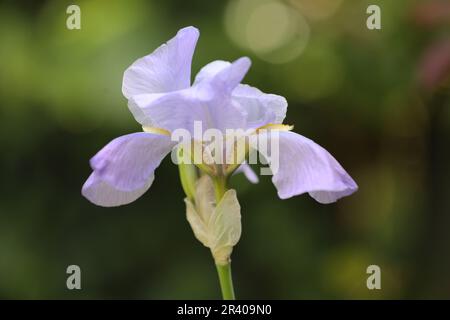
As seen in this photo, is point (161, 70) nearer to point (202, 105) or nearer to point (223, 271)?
point (202, 105)

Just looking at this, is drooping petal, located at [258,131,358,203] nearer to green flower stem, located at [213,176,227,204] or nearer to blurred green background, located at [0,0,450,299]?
green flower stem, located at [213,176,227,204]

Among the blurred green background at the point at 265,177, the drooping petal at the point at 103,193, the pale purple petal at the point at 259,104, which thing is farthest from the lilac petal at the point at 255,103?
the blurred green background at the point at 265,177

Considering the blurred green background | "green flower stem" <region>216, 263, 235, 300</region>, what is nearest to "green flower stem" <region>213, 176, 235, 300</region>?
"green flower stem" <region>216, 263, 235, 300</region>

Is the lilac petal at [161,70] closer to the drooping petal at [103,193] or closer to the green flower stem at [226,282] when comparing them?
the drooping petal at [103,193]

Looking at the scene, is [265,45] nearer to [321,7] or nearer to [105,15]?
[321,7]

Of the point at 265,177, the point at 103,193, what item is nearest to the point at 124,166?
the point at 103,193

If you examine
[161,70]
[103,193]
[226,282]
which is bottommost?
[226,282]

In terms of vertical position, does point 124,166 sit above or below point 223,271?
above
